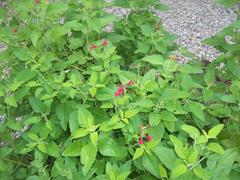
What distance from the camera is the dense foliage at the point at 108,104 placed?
135 cm

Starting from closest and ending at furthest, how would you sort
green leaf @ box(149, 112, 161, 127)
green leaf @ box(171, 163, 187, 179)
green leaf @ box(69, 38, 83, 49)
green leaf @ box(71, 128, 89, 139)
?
1. green leaf @ box(171, 163, 187, 179)
2. green leaf @ box(71, 128, 89, 139)
3. green leaf @ box(149, 112, 161, 127)
4. green leaf @ box(69, 38, 83, 49)

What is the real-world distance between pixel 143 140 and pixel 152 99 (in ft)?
0.48

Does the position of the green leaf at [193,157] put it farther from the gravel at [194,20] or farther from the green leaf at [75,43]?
the gravel at [194,20]

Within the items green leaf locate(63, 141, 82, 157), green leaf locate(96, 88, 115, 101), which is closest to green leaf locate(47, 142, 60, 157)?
green leaf locate(63, 141, 82, 157)

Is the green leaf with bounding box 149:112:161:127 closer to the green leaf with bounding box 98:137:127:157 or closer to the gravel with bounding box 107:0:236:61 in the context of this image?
the green leaf with bounding box 98:137:127:157

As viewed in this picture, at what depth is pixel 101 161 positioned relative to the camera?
1.44 m

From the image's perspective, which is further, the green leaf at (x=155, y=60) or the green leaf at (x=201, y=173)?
the green leaf at (x=155, y=60)

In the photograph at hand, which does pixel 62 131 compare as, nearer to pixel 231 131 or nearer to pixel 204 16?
pixel 231 131

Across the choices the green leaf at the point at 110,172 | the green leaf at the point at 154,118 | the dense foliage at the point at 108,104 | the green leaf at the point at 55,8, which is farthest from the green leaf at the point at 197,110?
the green leaf at the point at 55,8

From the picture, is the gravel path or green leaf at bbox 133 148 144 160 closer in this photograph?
green leaf at bbox 133 148 144 160

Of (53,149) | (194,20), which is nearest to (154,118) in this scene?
(53,149)

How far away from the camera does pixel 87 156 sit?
1297 mm

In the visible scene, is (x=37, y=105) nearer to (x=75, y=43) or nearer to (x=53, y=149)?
(x=53, y=149)

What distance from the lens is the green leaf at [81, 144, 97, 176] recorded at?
1.28 metres
